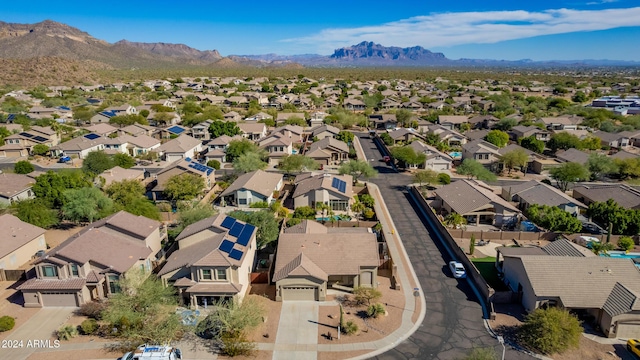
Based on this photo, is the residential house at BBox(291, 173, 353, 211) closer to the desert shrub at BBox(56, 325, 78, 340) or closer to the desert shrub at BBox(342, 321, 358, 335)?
the desert shrub at BBox(342, 321, 358, 335)

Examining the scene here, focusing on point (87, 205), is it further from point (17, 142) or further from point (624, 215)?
point (624, 215)

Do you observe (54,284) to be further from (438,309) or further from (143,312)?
(438,309)

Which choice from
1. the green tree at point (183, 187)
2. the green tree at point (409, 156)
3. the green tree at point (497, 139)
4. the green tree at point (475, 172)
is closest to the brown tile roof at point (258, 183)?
the green tree at point (183, 187)

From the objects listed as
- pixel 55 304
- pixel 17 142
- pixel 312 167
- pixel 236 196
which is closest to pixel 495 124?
pixel 312 167

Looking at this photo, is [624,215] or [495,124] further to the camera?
[495,124]

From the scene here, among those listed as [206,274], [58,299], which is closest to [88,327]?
[58,299]

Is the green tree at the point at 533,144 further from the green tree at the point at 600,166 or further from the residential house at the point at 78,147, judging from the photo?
the residential house at the point at 78,147
